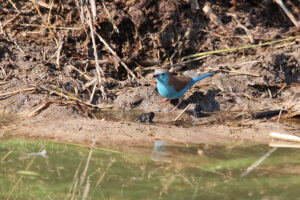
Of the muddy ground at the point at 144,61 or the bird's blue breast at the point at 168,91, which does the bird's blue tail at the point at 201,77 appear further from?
the bird's blue breast at the point at 168,91

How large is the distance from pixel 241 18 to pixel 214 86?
1.68m

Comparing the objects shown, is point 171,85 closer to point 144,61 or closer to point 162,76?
point 162,76

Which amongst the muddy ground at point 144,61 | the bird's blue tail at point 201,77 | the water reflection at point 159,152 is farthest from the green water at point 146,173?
the bird's blue tail at point 201,77

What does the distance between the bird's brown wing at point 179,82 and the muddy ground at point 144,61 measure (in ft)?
0.94

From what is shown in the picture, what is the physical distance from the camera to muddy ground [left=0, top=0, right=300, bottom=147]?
5801 mm

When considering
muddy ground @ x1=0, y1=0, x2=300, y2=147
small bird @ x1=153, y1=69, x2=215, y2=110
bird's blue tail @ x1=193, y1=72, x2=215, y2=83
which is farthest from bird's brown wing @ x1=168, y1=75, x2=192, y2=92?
muddy ground @ x1=0, y1=0, x2=300, y2=147

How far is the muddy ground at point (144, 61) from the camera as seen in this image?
228 inches

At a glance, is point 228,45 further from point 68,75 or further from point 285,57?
point 68,75

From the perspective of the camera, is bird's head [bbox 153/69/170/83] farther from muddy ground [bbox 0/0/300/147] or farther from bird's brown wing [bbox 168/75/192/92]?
→ muddy ground [bbox 0/0/300/147]

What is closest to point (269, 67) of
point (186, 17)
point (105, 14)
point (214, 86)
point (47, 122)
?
point (214, 86)

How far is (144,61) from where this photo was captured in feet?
22.8

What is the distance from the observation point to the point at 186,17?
24.1 feet

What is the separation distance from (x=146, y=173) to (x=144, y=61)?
12.0ft

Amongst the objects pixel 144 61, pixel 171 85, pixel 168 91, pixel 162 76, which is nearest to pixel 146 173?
pixel 171 85
